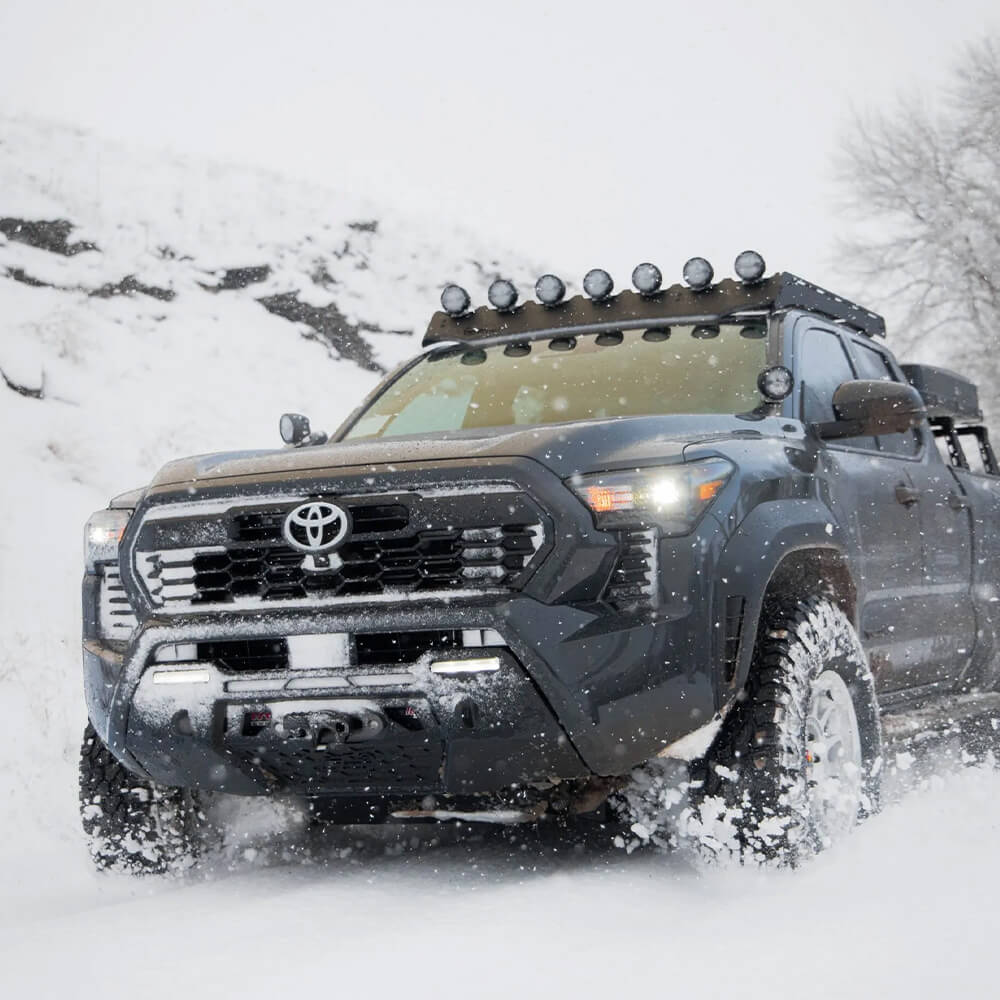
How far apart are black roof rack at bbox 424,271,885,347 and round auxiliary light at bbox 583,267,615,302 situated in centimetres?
4

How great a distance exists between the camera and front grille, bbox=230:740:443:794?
12.2 ft

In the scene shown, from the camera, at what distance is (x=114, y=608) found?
167 inches

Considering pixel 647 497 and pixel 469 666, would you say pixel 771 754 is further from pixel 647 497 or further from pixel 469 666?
pixel 469 666

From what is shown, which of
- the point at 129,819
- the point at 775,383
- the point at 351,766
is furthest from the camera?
the point at 775,383

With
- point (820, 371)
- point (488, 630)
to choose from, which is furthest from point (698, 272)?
point (488, 630)

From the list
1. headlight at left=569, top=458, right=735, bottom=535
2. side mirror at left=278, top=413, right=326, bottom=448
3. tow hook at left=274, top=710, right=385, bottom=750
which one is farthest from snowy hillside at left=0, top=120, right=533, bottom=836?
headlight at left=569, top=458, right=735, bottom=535

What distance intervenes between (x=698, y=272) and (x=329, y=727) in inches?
96.0

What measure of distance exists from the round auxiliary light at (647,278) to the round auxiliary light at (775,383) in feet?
2.99

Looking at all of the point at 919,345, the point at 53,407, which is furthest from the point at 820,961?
the point at 919,345

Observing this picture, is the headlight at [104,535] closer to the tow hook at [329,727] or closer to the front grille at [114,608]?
the front grille at [114,608]

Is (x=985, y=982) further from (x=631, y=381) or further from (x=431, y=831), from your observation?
(x=631, y=381)

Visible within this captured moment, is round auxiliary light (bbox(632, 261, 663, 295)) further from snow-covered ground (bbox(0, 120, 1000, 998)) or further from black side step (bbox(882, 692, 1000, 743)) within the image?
snow-covered ground (bbox(0, 120, 1000, 998))

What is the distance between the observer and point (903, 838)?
14.6ft

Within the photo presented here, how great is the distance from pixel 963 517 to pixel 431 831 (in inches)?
111
